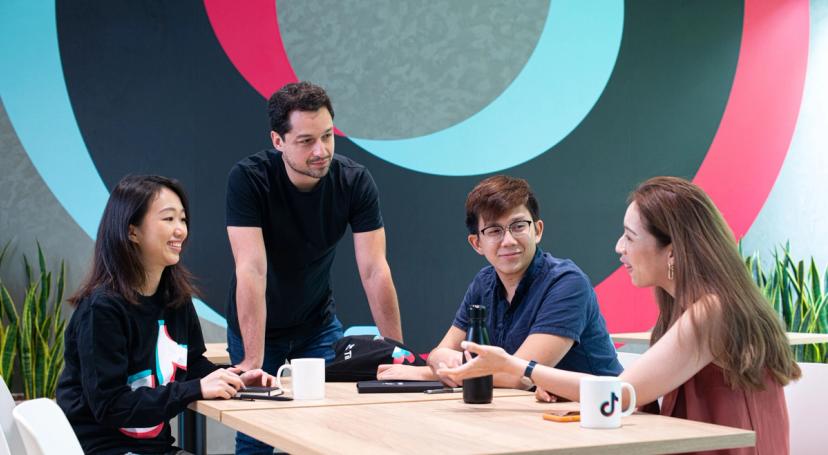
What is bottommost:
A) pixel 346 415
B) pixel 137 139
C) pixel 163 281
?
pixel 346 415

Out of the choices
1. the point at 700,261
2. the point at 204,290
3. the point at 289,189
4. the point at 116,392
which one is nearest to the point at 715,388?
the point at 700,261

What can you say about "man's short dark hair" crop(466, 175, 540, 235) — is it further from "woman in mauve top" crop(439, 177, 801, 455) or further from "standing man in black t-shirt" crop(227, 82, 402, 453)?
"standing man in black t-shirt" crop(227, 82, 402, 453)

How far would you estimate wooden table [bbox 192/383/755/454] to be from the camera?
4.82ft

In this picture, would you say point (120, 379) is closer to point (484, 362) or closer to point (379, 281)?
point (484, 362)

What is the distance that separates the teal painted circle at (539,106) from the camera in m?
5.06

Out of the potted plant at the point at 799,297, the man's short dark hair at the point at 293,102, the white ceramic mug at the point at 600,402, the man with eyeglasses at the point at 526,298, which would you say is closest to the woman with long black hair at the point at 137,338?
the man with eyeglasses at the point at 526,298

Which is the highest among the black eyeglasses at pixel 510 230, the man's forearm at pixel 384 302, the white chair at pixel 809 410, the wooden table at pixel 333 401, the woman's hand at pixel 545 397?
the black eyeglasses at pixel 510 230

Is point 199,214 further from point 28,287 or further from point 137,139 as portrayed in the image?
point 28,287

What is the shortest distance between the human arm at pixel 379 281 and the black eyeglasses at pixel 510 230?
97 cm

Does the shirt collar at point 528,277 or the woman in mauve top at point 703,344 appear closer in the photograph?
the woman in mauve top at point 703,344

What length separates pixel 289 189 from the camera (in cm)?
321

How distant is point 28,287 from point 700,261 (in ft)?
11.2

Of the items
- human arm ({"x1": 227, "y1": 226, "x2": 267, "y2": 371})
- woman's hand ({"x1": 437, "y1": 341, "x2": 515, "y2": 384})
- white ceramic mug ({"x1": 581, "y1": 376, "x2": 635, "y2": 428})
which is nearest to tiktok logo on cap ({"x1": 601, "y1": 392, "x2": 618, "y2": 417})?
white ceramic mug ({"x1": 581, "y1": 376, "x2": 635, "y2": 428})

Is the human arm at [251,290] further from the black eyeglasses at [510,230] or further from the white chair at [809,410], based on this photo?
the white chair at [809,410]
